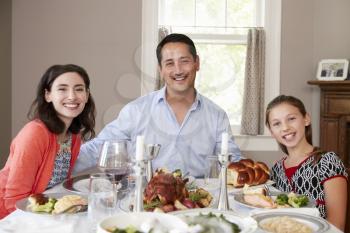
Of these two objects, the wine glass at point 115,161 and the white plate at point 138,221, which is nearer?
the white plate at point 138,221

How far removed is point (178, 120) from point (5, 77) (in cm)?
225

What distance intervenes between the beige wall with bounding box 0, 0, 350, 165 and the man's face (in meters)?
1.90

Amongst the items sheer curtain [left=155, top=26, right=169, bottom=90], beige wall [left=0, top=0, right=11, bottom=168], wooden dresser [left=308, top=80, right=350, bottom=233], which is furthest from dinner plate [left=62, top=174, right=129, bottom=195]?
wooden dresser [left=308, top=80, right=350, bottom=233]

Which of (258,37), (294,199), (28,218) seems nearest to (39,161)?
(28,218)

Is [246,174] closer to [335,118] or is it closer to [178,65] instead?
[178,65]

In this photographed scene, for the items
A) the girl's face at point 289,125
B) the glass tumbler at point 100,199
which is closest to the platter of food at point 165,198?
the glass tumbler at point 100,199

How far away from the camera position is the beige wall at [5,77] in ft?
13.1

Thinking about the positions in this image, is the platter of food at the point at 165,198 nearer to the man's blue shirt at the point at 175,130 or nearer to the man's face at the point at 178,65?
the man's blue shirt at the point at 175,130

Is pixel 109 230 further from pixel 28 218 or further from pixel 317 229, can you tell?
pixel 317 229

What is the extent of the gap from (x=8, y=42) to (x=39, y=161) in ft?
8.99

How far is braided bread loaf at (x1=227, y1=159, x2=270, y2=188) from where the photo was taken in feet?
5.84

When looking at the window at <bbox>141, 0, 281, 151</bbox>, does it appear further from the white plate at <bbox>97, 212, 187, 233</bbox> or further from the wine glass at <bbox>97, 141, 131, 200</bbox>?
the white plate at <bbox>97, 212, 187, 233</bbox>

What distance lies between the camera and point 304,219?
1271 millimetres

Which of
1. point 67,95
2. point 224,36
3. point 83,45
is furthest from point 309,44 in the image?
point 67,95
